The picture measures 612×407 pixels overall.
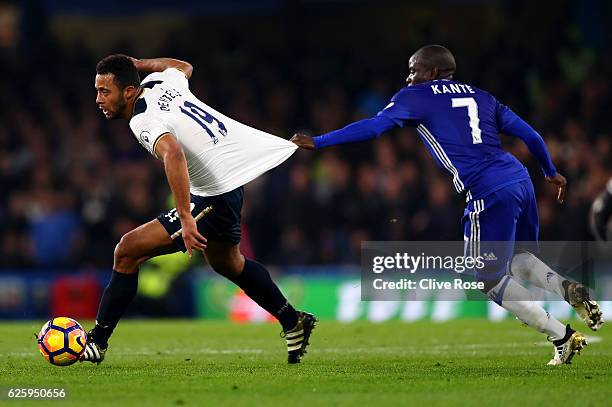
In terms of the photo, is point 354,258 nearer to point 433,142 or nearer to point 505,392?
point 433,142

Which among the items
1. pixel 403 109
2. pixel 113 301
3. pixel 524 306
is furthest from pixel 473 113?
pixel 113 301

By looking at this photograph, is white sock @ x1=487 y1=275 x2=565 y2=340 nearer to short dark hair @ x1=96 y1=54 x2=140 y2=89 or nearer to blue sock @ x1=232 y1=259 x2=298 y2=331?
blue sock @ x1=232 y1=259 x2=298 y2=331

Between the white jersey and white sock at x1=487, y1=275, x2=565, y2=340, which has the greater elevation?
the white jersey

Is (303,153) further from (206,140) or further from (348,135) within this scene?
(348,135)

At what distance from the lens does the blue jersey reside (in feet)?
26.3

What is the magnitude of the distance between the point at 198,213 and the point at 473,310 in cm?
787

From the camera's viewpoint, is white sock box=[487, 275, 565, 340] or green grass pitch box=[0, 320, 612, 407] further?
white sock box=[487, 275, 565, 340]

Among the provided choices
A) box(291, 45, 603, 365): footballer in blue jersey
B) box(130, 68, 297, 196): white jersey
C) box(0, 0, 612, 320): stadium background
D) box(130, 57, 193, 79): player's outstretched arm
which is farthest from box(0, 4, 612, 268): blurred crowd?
box(130, 68, 297, 196): white jersey

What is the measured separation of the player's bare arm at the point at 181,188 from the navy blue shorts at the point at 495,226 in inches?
72.0

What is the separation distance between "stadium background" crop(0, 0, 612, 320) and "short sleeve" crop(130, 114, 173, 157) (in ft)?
24.0

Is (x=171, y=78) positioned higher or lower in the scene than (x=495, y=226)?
higher

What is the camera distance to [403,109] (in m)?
8.02

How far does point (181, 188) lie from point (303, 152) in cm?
988

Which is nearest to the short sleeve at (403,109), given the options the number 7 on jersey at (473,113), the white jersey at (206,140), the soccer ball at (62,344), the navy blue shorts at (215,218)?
the number 7 on jersey at (473,113)
